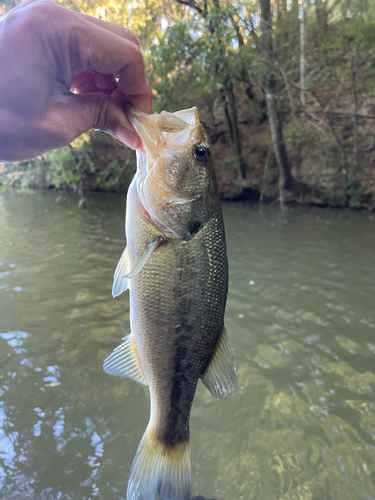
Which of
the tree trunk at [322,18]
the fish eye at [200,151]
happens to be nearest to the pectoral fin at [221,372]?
the fish eye at [200,151]

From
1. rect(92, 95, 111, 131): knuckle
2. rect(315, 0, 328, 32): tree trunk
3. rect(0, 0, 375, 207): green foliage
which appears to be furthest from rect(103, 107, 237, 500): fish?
rect(315, 0, 328, 32): tree trunk

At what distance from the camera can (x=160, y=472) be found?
1.41 metres

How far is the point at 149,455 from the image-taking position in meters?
1.46

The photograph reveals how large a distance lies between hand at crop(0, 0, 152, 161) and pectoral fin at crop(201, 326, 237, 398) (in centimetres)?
104

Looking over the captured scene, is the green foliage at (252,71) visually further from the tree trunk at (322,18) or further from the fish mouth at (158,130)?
the fish mouth at (158,130)

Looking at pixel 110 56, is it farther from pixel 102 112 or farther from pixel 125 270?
pixel 125 270

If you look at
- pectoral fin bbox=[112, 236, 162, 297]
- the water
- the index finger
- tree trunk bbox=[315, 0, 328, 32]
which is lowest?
the water

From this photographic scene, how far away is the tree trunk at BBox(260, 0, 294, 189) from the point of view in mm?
10430

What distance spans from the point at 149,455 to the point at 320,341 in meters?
3.25

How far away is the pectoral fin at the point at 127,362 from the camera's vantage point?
1.54 meters

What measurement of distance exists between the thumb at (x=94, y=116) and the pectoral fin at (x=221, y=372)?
3.38 ft

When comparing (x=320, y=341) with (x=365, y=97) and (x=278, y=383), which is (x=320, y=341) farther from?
(x=365, y=97)

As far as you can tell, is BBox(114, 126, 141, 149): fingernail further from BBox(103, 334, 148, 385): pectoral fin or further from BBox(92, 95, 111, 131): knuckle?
A: BBox(103, 334, 148, 385): pectoral fin

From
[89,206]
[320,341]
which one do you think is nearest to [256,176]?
[89,206]
